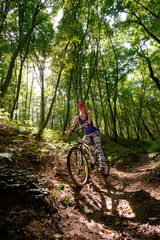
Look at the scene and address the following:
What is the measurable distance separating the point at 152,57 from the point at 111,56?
18.7 feet

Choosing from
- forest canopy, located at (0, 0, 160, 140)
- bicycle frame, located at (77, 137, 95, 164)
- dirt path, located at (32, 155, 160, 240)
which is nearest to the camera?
dirt path, located at (32, 155, 160, 240)

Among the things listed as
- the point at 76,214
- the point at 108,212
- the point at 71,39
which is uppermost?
the point at 71,39

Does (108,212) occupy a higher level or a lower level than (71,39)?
lower

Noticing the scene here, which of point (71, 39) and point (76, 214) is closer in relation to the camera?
point (76, 214)

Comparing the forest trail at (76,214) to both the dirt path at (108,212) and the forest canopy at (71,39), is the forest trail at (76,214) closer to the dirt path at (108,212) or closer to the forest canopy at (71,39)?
the dirt path at (108,212)

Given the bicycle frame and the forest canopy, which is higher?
the forest canopy

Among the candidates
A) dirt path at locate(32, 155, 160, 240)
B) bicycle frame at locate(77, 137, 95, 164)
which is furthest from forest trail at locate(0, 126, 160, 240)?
bicycle frame at locate(77, 137, 95, 164)

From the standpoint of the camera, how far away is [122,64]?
16.7 meters

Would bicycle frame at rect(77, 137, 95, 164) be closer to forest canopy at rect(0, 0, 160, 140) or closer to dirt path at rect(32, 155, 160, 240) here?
dirt path at rect(32, 155, 160, 240)

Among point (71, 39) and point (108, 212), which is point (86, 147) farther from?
point (71, 39)

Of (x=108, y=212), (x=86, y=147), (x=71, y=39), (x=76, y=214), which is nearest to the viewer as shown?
(x=76, y=214)

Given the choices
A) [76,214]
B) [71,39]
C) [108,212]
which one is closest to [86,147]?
[108,212]

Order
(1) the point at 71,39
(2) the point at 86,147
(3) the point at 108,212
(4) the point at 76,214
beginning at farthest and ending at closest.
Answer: (1) the point at 71,39 → (2) the point at 86,147 → (3) the point at 108,212 → (4) the point at 76,214

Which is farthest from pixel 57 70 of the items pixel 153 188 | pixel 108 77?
pixel 108 77
